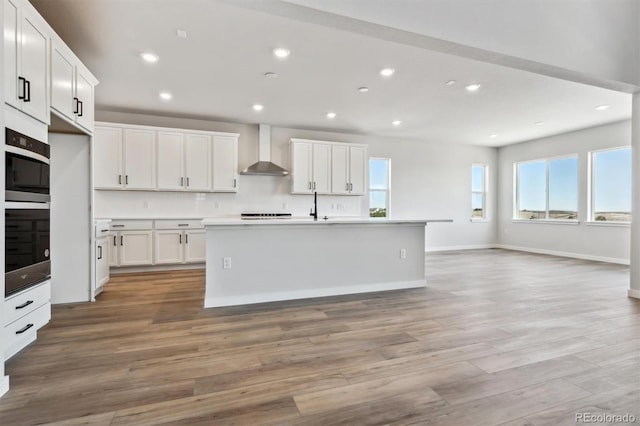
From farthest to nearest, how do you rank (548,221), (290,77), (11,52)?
(548,221) < (290,77) < (11,52)

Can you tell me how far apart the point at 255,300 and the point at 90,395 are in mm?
1876

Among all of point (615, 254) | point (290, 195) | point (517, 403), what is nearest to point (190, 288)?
point (290, 195)

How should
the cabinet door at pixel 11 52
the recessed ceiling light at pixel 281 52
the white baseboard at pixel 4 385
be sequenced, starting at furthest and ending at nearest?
the recessed ceiling light at pixel 281 52 < the cabinet door at pixel 11 52 < the white baseboard at pixel 4 385

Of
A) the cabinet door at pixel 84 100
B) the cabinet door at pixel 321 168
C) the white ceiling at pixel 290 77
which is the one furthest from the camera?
the cabinet door at pixel 321 168

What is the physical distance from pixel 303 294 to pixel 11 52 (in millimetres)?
3184

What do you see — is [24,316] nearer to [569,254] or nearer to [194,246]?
[194,246]

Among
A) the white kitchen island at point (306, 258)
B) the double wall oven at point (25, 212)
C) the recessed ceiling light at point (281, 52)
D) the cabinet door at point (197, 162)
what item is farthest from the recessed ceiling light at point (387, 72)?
the double wall oven at point (25, 212)

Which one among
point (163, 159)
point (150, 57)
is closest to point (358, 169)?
point (163, 159)

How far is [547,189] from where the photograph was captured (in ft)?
24.6

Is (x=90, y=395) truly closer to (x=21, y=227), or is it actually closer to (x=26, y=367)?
(x=26, y=367)

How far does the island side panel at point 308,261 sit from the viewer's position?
3.48 m

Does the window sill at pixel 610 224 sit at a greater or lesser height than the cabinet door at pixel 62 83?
lesser

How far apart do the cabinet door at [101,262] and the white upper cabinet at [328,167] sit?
332 cm

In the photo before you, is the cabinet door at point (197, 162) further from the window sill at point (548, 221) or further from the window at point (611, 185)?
the window at point (611, 185)
